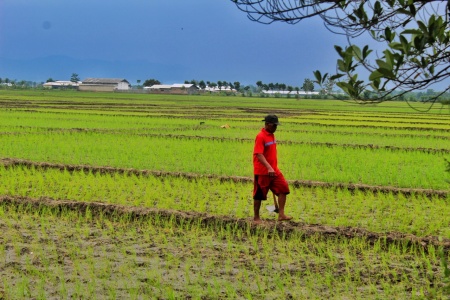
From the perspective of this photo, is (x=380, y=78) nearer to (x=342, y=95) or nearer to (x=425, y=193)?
(x=342, y=95)

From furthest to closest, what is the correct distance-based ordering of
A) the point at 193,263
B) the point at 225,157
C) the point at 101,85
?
the point at 101,85 → the point at 225,157 → the point at 193,263

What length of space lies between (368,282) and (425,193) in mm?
4339

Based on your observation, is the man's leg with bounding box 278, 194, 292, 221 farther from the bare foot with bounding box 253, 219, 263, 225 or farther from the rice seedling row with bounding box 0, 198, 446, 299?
the rice seedling row with bounding box 0, 198, 446, 299

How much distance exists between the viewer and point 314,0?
213 cm

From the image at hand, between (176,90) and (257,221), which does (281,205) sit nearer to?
(257,221)

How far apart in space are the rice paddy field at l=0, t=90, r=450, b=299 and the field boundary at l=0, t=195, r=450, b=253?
16mm

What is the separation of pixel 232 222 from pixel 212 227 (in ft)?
0.70

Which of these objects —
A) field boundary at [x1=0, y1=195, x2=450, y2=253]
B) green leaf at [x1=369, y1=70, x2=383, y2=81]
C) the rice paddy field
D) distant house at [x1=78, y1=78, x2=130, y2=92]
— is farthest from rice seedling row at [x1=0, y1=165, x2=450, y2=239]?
distant house at [x1=78, y1=78, x2=130, y2=92]

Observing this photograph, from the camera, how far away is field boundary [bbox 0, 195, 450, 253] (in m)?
5.85

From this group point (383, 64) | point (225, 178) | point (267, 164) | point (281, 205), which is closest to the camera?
point (383, 64)

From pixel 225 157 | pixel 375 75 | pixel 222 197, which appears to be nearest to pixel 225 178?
pixel 222 197

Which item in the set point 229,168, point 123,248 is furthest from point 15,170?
point 123,248

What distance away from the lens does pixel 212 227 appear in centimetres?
645

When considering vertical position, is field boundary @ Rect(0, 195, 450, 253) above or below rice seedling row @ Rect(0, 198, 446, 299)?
above
